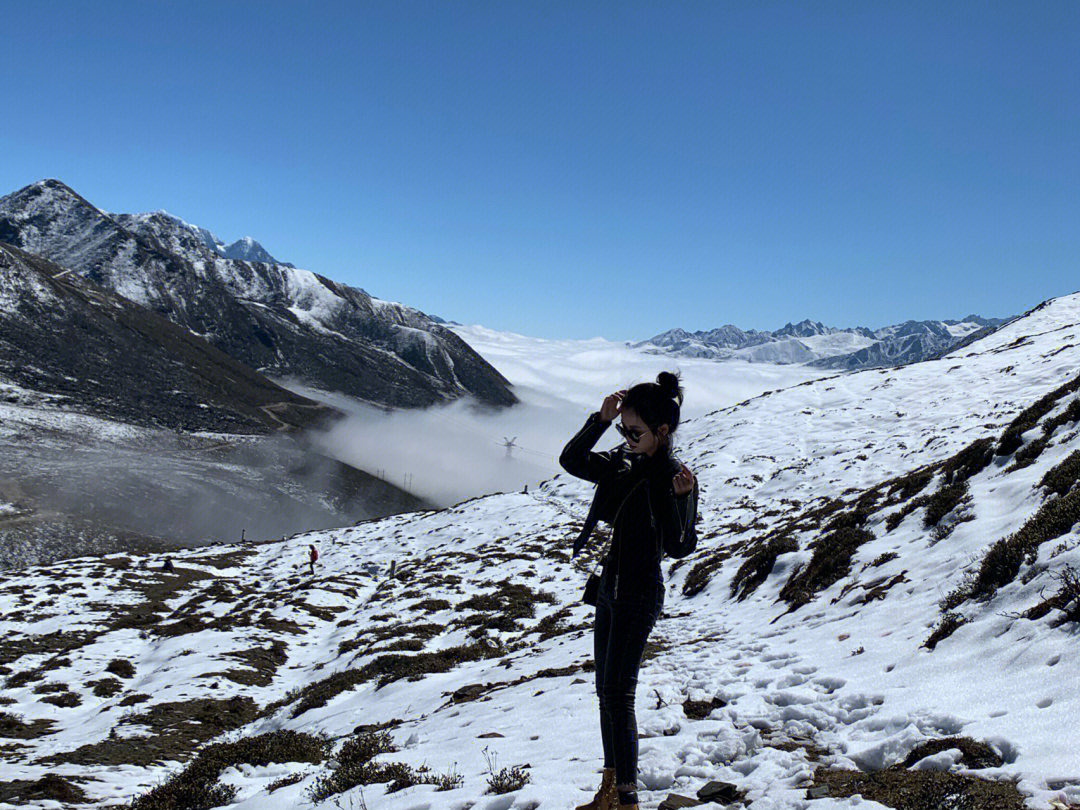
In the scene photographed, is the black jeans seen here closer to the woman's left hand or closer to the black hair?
the woman's left hand

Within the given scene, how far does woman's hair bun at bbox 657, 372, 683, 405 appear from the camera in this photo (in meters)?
4.83

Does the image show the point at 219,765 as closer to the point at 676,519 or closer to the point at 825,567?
the point at 676,519

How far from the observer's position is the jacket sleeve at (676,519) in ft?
15.7

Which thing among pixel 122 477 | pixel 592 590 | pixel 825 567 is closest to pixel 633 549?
pixel 592 590

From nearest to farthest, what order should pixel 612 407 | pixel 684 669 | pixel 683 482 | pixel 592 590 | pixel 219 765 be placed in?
1. pixel 683 482
2. pixel 612 407
3. pixel 592 590
4. pixel 219 765
5. pixel 684 669

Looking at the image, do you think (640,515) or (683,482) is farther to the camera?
(640,515)

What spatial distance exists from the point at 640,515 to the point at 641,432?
0.70 metres

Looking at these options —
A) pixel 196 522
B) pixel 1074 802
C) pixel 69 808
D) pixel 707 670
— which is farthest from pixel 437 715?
pixel 196 522

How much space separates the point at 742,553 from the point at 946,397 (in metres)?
32.7

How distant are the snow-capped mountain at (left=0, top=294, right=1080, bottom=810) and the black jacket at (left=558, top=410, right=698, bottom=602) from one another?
7.97ft

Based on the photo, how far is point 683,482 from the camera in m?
4.70

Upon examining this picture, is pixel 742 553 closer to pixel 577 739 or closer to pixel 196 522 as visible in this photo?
pixel 577 739

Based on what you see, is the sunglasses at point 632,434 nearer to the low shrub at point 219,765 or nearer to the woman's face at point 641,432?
the woman's face at point 641,432

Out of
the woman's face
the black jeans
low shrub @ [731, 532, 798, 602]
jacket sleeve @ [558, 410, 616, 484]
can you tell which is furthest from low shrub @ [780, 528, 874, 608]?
the woman's face
